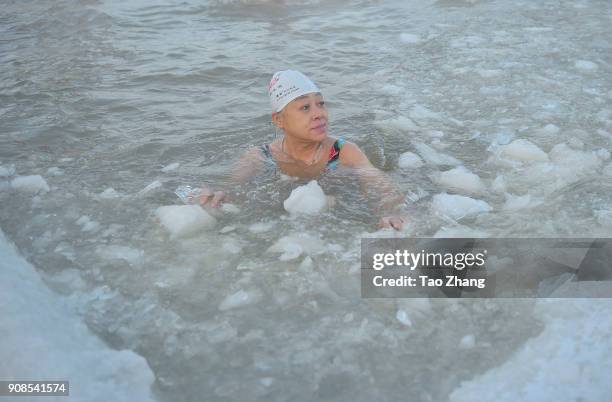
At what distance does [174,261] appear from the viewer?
2.82 meters

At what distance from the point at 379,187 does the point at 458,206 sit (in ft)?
1.84

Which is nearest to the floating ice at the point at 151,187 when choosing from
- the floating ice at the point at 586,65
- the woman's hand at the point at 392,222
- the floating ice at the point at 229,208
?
the floating ice at the point at 229,208

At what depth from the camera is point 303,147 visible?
398 centimetres

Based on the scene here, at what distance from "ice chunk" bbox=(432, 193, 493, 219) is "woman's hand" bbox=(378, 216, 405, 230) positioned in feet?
0.91

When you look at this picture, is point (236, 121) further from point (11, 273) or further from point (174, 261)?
point (11, 273)

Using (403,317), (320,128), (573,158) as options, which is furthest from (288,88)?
(403,317)

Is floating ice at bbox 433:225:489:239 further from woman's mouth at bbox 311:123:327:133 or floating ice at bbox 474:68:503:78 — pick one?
floating ice at bbox 474:68:503:78

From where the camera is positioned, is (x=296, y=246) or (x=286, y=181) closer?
(x=296, y=246)

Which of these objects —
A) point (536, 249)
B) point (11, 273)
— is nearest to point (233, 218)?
point (11, 273)

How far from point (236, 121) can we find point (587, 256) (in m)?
3.17

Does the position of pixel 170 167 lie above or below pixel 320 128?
below

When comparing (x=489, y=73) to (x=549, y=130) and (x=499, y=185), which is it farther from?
(x=499, y=185)

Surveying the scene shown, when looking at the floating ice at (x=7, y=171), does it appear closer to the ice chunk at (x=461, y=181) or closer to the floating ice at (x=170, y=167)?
the floating ice at (x=170, y=167)

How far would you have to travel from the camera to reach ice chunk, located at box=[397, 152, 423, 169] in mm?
3875
